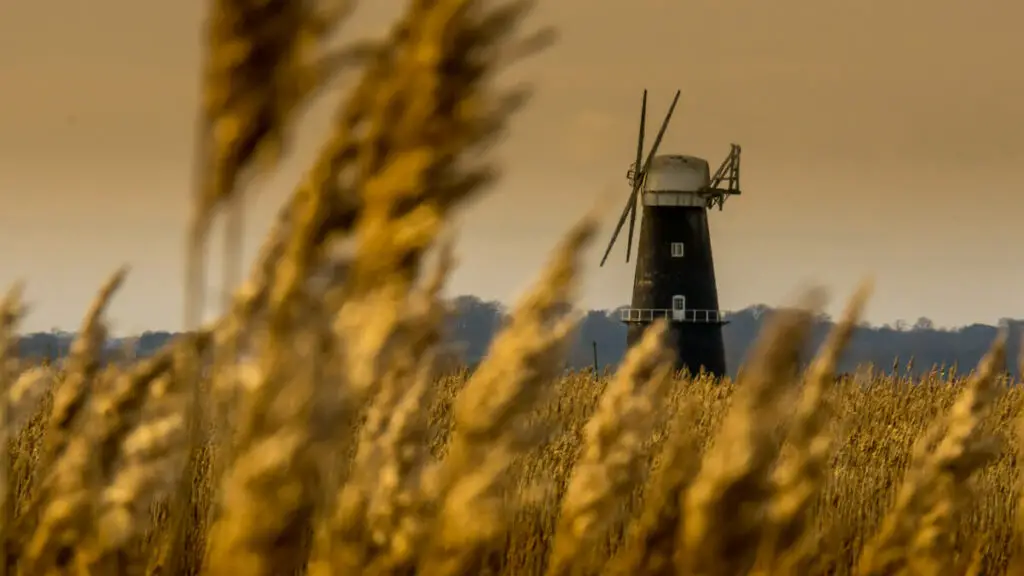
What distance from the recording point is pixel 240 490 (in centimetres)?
96

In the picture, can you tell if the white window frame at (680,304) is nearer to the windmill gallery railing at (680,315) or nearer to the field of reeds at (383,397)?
the windmill gallery railing at (680,315)

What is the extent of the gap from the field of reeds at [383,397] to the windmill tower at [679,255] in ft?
77.1

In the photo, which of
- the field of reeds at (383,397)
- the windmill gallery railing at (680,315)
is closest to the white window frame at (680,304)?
the windmill gallery railing at (680,315)

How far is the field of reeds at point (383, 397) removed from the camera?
97 centimetres

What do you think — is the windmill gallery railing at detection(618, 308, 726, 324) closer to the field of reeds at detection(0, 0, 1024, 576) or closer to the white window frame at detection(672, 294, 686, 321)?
the white window frame at detection(672, 294, 686, 321)

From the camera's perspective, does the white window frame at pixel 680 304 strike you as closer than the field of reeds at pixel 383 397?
No

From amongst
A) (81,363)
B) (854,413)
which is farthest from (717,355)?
(81,363)

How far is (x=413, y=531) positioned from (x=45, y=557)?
0.50 metres

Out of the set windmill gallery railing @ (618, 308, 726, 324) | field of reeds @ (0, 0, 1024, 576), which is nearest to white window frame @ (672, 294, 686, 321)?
windmill gallery railing @ (618, 308, 726, 324)

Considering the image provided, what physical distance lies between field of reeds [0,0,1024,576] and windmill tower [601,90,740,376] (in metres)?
23.5

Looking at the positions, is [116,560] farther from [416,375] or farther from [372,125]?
[372,125]

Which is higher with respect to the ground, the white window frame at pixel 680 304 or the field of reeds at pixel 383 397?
the white window frame at pixel 680 304

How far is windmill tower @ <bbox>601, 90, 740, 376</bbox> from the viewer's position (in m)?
25.4

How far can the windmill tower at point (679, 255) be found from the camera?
25.4 m
